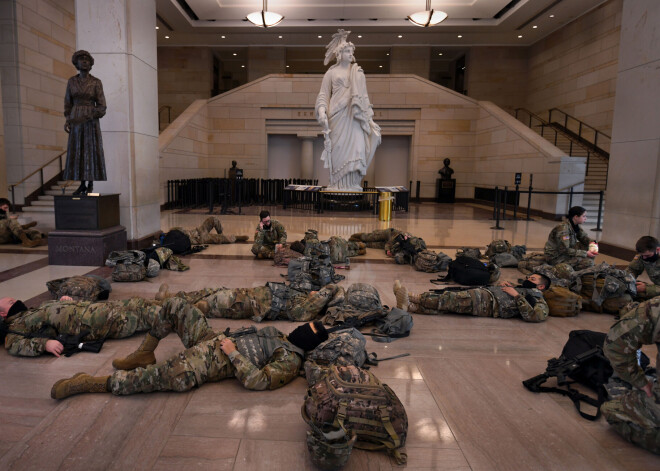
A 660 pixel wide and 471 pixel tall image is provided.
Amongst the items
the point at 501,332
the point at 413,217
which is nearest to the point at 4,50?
the point at 413,217

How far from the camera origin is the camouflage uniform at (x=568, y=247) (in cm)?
581

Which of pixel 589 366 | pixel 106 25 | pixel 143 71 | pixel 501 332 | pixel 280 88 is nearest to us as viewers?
pixel 589 366

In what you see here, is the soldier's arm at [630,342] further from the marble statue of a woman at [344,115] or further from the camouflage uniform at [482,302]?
the marble statue of a woman at [344,115]

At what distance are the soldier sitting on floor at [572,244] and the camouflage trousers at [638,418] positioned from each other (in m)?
3.57

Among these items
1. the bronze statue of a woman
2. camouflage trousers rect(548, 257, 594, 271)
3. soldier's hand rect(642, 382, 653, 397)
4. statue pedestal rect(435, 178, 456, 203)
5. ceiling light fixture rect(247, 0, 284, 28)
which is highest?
ceiling light fixture rect(247, 0, 284, 28)

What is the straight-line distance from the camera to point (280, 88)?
1867cm

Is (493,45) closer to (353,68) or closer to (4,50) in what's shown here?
(353,68)

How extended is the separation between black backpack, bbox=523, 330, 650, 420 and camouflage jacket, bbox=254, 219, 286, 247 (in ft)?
15.0

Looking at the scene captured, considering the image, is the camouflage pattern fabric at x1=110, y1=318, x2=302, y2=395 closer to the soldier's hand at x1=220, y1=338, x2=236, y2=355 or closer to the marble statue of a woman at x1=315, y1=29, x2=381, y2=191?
the soldier's hand at x1=220, y1=338, x2=236, y2=355

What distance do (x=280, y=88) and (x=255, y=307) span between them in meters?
15.9

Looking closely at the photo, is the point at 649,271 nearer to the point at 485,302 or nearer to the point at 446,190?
the point at 485,302

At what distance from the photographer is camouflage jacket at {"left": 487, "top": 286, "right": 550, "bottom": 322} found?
446 cm

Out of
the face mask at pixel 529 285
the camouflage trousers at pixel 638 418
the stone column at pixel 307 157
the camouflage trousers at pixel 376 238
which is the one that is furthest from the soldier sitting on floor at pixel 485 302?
the stone column at pixel 307 157

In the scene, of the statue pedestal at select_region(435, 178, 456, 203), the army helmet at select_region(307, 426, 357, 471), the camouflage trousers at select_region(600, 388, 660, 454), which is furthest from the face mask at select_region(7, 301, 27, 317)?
the statue pedestal at select_region(435, 178, 456, 203)
